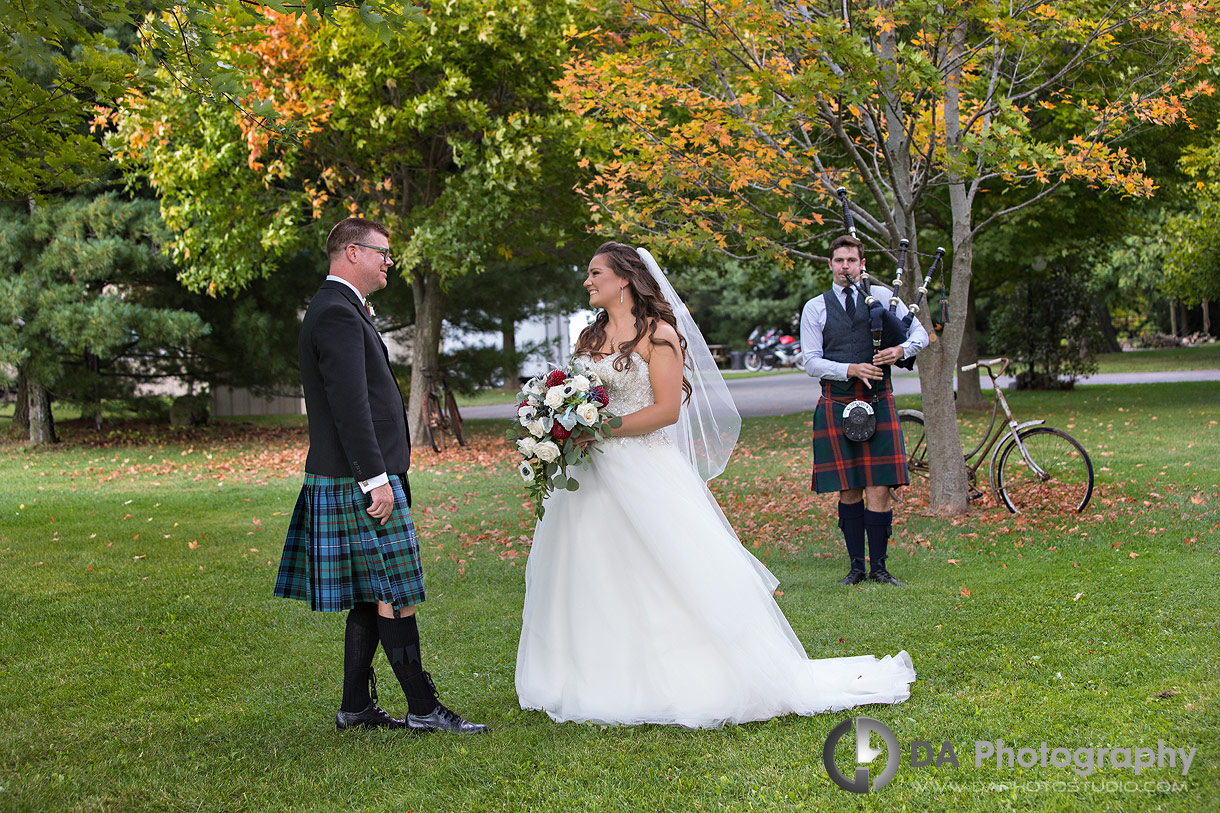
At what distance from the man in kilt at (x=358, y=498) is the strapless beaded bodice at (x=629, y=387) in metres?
0.95

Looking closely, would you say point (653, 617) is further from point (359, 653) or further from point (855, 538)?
point (855, 538)

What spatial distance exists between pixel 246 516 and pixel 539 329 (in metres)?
20.4

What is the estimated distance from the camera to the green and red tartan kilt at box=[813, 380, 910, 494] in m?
6.45

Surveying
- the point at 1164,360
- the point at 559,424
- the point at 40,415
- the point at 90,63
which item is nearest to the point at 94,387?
the point at 40,415

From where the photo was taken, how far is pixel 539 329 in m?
30.5

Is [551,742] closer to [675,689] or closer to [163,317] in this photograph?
[675,689]

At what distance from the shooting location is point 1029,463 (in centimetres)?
869

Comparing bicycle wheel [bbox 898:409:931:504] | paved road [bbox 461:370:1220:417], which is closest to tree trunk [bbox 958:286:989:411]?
paved road [bbox 461:370:1220:417]

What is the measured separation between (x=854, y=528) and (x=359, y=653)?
3640 mm

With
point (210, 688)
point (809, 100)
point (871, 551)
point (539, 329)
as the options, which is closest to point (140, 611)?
point (210, 688)

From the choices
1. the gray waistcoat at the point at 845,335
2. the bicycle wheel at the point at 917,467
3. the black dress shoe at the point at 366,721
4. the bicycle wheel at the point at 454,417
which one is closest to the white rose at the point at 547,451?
the black dress shoe at the point at 366,721

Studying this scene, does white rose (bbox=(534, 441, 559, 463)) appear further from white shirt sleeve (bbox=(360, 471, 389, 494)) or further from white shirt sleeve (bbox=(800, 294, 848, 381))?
white shirt sleeve (bbox=(800, 294, 848, 381))

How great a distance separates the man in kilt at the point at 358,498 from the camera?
12.8 feet

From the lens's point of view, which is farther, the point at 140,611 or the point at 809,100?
the point at 809,100
